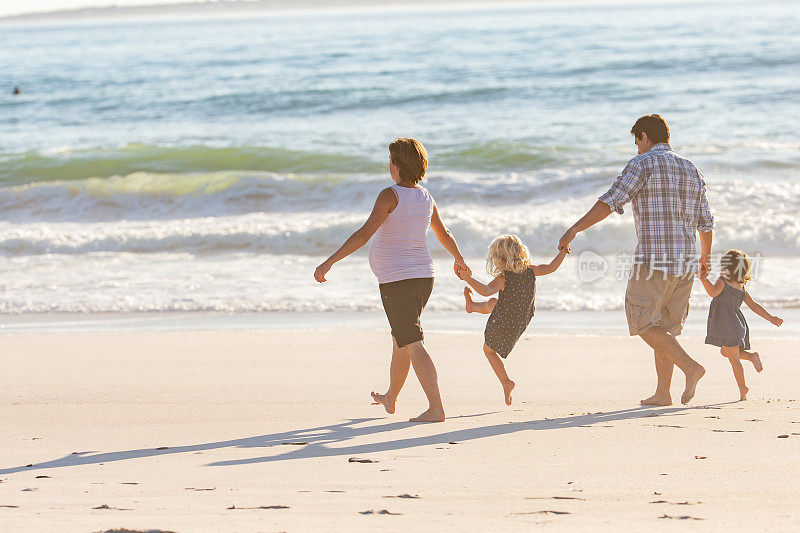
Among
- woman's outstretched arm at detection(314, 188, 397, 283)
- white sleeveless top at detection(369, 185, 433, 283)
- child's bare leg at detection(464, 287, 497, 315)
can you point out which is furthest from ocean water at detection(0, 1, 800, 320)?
woman's outstretched arm at detection(314, 188, 397, 283)

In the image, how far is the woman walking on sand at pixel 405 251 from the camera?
443 cm

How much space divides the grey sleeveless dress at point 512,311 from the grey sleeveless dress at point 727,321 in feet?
3.38

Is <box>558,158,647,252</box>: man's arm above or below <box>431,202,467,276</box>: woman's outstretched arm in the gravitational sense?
above

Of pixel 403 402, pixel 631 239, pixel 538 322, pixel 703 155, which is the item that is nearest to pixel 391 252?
pixel 403 402

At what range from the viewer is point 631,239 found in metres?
11.3

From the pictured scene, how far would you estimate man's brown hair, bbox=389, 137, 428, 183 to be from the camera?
14.5ft

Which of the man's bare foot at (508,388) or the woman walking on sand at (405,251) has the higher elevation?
the woman walking on sand at (405,251)

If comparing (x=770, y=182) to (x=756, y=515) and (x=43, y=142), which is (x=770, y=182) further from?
(x=43, y=142)

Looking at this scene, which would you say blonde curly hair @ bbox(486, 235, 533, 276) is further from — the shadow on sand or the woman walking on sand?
the shadow on sand

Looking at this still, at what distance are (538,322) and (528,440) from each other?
346cm

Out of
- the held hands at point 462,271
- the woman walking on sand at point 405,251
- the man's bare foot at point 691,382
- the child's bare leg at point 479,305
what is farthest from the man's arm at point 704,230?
the woman walking on sand at point 405,251

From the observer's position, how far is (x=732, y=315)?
5012 mm

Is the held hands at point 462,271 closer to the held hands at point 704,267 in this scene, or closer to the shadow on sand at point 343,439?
the shadow on sand at point 343,439

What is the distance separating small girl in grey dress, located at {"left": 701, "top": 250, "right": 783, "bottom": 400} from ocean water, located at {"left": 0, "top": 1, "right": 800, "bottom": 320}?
10.1ft
